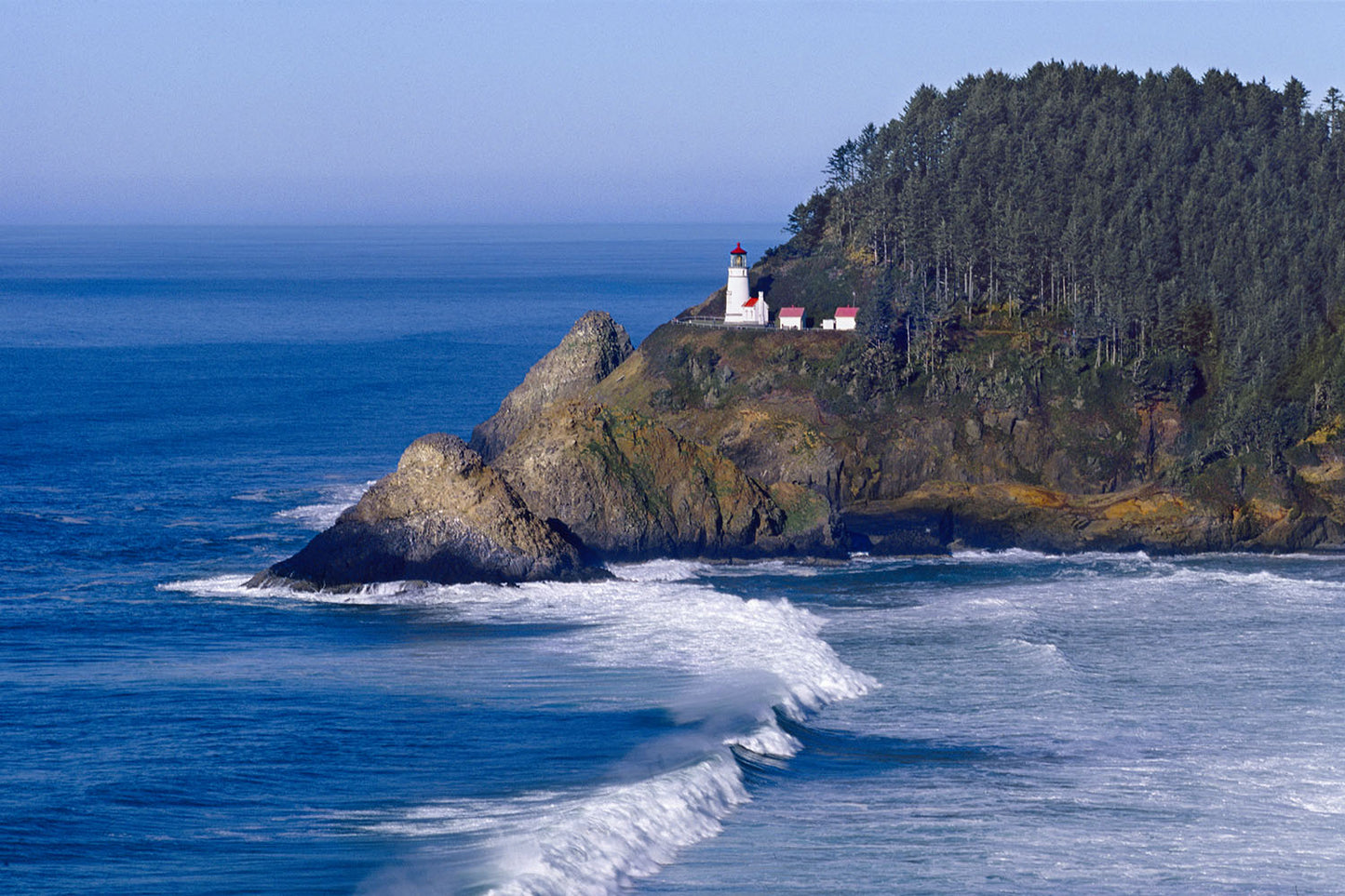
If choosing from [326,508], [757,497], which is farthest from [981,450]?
[326,508]

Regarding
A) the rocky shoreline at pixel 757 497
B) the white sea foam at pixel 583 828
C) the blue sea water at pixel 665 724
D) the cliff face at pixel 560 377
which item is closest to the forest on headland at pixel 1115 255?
the rocky shoreline at pixel 757 497

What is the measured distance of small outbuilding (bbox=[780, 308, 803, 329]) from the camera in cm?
8288

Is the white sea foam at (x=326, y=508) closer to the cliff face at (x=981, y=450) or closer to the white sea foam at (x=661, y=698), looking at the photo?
the white sea foam at (x=661, y=698)

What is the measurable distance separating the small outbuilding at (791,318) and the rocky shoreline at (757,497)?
5.03 m

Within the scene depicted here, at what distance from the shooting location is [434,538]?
5575cm

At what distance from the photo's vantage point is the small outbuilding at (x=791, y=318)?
82875 millimetres

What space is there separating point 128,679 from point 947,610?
88.6ft

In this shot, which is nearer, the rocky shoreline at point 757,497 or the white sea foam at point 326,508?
the rocky shoreline at point 757,497

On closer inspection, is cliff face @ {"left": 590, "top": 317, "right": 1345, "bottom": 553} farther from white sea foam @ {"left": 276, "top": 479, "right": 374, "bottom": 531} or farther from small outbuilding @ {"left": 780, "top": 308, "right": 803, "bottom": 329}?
white sea foam @ {"left": 276, "top": 479, "right": 374, "bottom": 531}

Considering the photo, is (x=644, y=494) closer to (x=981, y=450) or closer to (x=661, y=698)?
(x=981, y=450)

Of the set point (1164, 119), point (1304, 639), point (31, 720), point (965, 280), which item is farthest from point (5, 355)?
point (1304, 639)

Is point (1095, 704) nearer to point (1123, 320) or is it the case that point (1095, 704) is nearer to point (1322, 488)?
point (1322, 488)

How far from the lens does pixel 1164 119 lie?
88.9m

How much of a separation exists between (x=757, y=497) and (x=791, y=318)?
2280 cm
